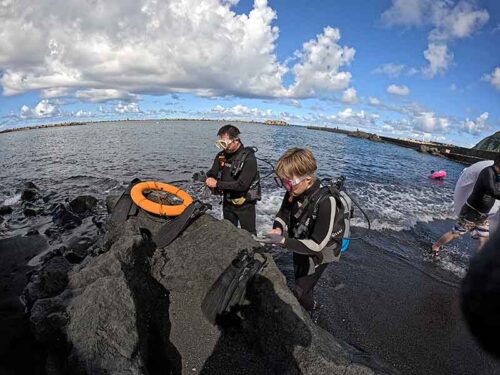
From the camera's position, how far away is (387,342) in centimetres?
462

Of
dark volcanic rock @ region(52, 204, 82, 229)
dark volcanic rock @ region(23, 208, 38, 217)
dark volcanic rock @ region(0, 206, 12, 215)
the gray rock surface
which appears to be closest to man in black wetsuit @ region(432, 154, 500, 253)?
the gray rock surface

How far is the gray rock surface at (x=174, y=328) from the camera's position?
313 cm

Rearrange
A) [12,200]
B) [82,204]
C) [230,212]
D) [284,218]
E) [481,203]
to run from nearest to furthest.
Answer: [284,218]
[481,203]
[230,212]
[82,204]
[12,200]

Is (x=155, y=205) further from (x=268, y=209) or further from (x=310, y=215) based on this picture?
(x=268, y=209)

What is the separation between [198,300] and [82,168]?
20.8 metres

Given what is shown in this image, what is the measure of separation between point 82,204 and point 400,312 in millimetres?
11211

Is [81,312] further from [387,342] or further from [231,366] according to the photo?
[387,342]

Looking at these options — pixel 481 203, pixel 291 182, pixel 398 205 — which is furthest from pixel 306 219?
pixel 398 205

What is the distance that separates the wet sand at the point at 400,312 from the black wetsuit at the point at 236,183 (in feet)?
7.23

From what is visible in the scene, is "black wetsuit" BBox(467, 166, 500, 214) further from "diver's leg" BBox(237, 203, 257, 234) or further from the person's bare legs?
"diver's leg" BBox(237, 203, 257, 234)

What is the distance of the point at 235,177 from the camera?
19.8ft

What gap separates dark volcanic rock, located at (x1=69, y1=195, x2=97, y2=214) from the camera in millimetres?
11156

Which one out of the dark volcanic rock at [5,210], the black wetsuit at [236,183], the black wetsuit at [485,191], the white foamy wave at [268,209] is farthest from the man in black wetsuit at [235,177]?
the dark volcanic rock at [5,210]

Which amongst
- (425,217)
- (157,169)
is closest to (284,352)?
(425,217)
